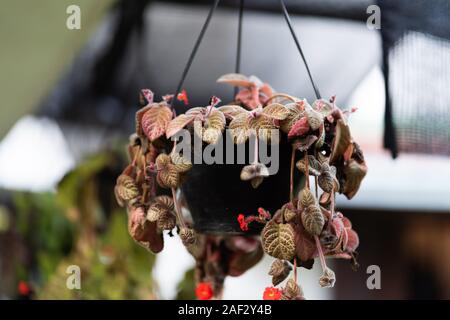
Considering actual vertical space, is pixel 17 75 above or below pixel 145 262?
above

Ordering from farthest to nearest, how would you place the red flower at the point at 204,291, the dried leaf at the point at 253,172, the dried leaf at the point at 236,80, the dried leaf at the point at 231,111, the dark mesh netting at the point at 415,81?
1. the dark mesh netting at the point at 415,81
2. the red flower at the point at 204,291
3. the dried leaf at the point at 236,80
4. the dried leaf at the point at 231,111
5. the dried leaf at the point at 253,172

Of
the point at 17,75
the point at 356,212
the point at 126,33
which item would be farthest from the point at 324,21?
the point at 356,212

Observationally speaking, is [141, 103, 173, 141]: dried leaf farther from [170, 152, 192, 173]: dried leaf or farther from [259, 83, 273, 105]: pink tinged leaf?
[259, 83, 273, 105]: pink tinged leaf

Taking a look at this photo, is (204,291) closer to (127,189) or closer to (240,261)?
(240,261)

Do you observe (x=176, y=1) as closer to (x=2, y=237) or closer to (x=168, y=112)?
(x=168, y=112)

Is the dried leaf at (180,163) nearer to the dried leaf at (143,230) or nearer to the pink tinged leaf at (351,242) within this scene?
the dried leaf at (143,230)

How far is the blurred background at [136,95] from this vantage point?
1479 mm

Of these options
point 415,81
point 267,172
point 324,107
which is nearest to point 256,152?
point 267,172

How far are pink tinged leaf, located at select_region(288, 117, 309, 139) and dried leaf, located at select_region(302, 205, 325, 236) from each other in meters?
0.11

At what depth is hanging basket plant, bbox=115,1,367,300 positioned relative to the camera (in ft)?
2.92

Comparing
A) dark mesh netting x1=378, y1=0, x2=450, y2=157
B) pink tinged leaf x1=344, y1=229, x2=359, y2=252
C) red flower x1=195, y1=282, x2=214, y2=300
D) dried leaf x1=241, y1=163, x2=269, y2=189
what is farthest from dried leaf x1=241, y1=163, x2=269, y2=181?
dark mesh netting x1=378, y1=0, x2=450, y2=157

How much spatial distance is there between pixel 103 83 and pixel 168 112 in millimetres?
2020

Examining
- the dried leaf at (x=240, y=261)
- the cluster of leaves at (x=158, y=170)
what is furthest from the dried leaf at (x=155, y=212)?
the dried leaf at (x=240, y=261)

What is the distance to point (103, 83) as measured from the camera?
2936 millimetres
